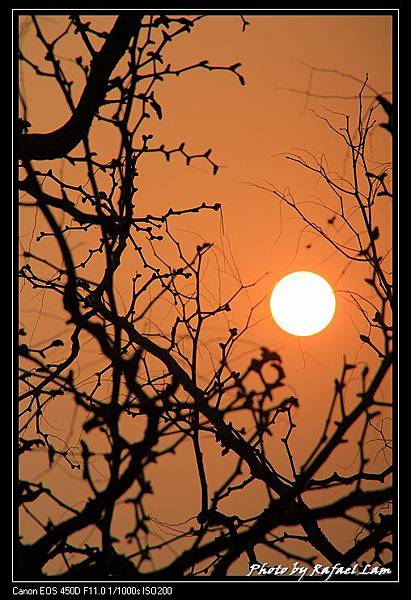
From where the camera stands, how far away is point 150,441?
2.00 meters

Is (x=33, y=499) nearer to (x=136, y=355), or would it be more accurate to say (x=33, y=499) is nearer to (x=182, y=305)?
(x=136, y=355)

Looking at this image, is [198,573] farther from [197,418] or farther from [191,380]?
[191,380]
